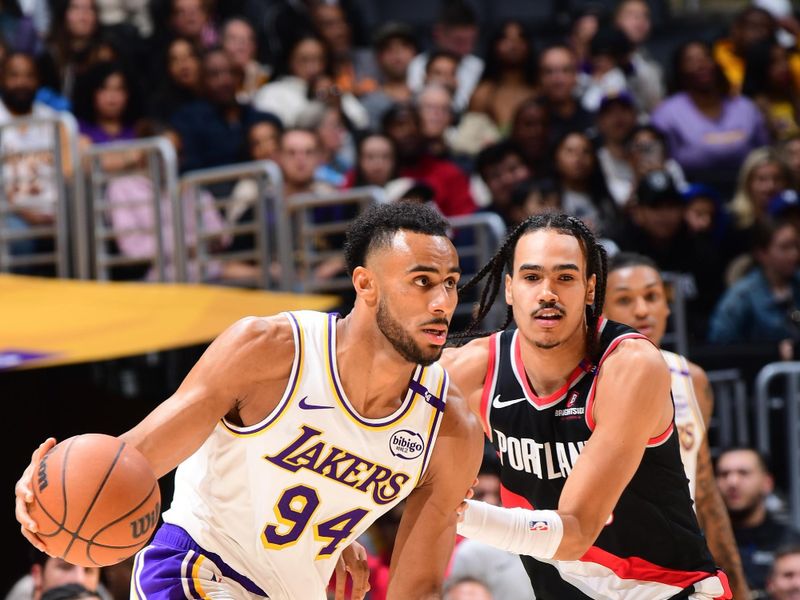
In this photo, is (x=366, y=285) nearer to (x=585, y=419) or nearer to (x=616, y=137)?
(x=585, y=419)

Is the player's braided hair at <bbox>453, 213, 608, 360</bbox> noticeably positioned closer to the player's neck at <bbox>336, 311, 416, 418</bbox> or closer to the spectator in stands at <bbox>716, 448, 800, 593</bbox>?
the player's neck at <bbox>336, 311, 416, 418</bbox>

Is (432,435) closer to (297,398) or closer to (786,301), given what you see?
(297,398)

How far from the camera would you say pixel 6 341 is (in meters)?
6.91

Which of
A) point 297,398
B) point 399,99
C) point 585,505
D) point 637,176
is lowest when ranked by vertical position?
point 585,505

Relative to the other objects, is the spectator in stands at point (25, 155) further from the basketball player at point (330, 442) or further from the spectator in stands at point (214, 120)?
the basketball player at point (330, 442)

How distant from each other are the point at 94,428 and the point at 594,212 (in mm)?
3962

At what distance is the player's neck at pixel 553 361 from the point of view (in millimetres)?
4543

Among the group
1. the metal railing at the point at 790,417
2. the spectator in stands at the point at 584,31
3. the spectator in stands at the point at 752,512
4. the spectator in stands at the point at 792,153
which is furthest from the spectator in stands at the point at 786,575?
the spectator in stands at the point at 584,31

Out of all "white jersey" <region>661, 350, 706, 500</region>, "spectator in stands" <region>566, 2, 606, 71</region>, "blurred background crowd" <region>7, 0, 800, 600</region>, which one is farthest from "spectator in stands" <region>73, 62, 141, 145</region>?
"white jersey" <region>661, 350, 706, 500</region>

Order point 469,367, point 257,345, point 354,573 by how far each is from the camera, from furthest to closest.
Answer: point 469,367 < point 354,573 < point 257,345

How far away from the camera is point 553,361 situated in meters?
4.57

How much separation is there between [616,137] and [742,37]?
2299 mm

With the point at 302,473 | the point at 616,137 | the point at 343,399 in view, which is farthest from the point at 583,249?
the point at 616,137

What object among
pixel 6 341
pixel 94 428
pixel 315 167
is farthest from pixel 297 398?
pixel 315 167
